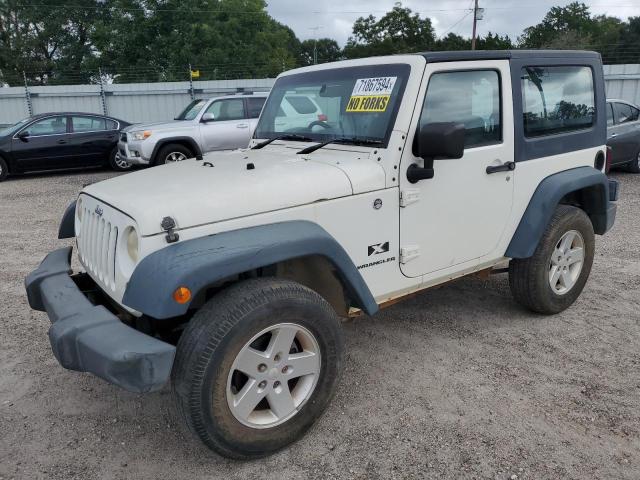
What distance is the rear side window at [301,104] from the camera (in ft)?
12.2

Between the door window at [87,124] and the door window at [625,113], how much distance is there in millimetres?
11197

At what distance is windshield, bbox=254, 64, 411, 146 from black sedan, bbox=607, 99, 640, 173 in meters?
7.94

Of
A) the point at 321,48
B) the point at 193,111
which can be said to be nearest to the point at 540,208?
the point at 193,111

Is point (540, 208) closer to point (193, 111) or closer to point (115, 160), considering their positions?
point (193, 111)

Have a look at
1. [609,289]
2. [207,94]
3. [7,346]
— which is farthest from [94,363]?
[207,94]

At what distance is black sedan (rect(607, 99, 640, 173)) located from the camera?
9812 millimetres

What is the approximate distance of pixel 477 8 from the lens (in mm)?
35156

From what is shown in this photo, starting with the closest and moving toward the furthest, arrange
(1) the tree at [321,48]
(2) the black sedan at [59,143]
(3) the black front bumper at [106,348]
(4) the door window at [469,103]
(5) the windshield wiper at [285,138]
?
(3) the black front bumper at [106,348]
(4) the door window at [469,103]
(5) the windshield wiper at [285,138]
(2) the black sedan at [59,143]
(1) the tree at [321,48]

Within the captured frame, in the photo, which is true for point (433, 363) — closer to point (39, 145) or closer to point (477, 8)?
point (39, 145)

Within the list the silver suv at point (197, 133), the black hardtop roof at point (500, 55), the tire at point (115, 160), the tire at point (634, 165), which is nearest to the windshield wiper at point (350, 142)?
the black hardtop roof at point (500, 55)

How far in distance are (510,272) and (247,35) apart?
35067 mm

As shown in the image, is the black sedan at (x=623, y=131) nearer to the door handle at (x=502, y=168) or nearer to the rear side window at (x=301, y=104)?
the door handle at (x=502, y=168)

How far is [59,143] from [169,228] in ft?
37.0

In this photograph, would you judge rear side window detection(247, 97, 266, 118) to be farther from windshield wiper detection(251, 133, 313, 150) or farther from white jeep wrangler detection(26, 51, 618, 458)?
windshield wiper detection(251, 133, 313, 150)
